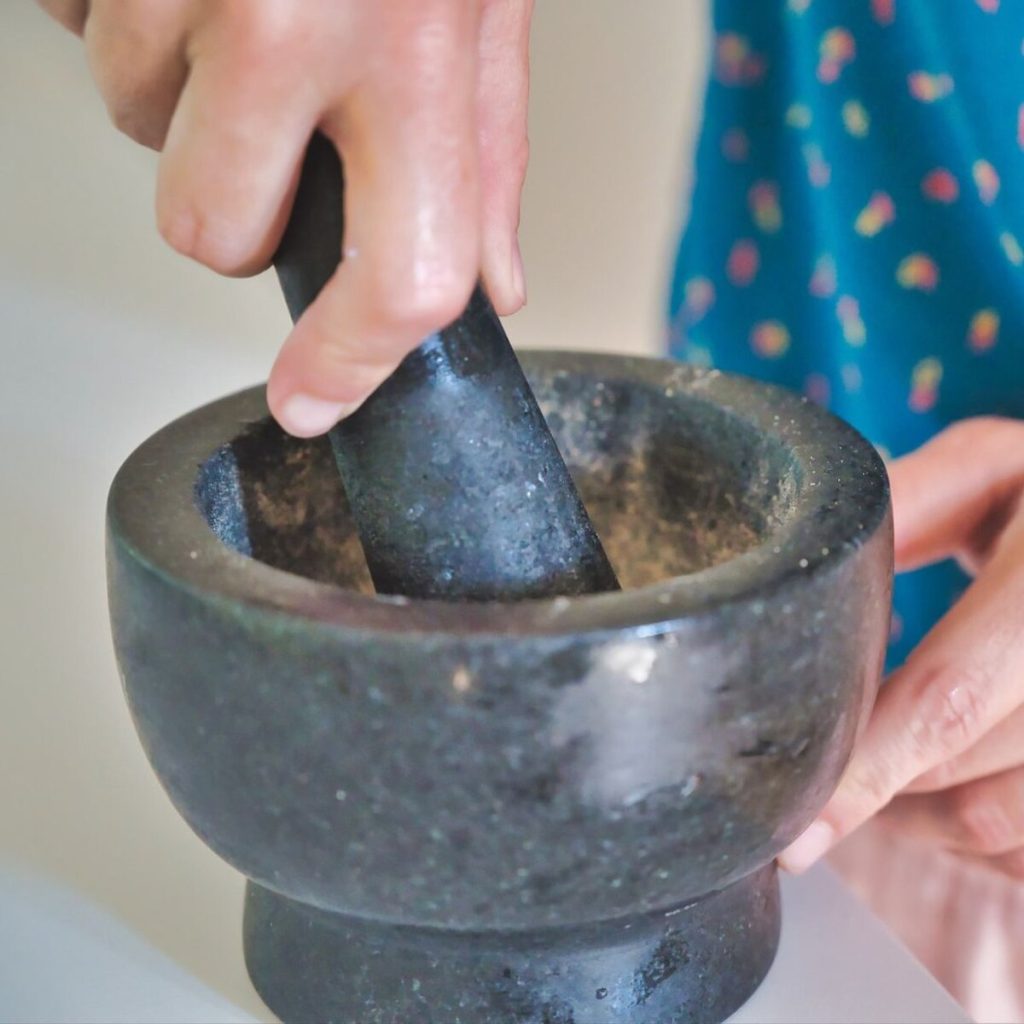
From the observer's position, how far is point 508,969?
0.68 metres

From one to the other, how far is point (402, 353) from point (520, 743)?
17 centimetres

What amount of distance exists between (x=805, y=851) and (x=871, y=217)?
1.92 ft

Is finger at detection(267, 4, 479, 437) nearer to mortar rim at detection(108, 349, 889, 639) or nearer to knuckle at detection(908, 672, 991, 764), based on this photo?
mortar rim at detection(108, 349, 889, 639)

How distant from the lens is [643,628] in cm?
55

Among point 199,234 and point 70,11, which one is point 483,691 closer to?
point 199,234

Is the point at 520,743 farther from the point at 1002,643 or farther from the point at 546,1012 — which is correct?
the point at 1002,643

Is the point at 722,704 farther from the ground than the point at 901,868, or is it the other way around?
the point at 722,704

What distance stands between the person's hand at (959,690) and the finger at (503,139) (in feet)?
1.14

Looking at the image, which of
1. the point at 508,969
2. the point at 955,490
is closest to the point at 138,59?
the point at 508,969

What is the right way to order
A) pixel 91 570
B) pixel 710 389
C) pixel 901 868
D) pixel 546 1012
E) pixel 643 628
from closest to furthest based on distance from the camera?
pixel 643 628 < pixel 546 1012 < pixel 710 389 < pixel 91 570 < pixel 901 868

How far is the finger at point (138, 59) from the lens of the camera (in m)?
0.60

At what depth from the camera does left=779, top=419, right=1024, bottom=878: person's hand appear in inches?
33.9

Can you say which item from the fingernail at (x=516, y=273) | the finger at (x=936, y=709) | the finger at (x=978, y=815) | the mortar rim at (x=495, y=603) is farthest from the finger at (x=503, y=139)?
the finger at (x=978, y=815)

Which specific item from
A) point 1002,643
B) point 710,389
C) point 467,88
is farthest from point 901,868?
point 467,88
